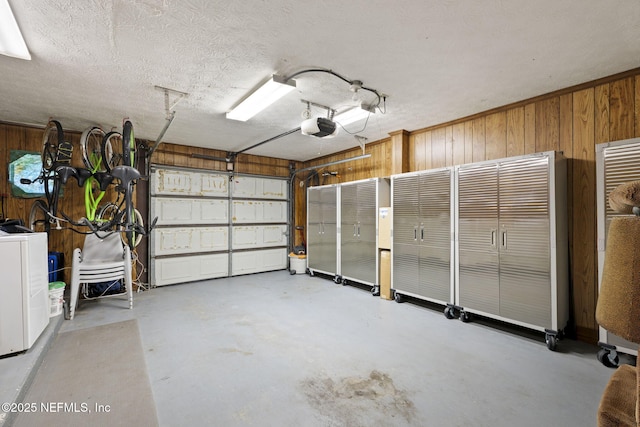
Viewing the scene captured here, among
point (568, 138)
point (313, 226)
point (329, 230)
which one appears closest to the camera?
point (568, 138)

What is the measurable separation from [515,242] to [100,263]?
5274 millimetres

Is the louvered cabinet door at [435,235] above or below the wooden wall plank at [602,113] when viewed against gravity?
below

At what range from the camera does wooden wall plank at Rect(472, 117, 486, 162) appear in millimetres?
3885

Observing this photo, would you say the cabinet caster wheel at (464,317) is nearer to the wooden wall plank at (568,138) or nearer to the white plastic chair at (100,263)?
the wooden wall plank at (568,138)

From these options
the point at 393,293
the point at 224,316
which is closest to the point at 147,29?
the point at 224,316

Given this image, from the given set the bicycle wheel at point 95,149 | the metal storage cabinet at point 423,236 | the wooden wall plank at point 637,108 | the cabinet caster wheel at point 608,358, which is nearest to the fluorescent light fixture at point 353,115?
the metal storage cabinet at point 423,236

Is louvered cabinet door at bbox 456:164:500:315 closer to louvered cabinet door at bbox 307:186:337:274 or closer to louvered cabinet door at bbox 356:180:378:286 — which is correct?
louvered cabinet door at bbox 356:180:378:286

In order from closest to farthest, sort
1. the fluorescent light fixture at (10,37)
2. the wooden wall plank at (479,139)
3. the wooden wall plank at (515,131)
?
the fluorescent light fixture at (10,37) < the wooden wall plank at (515,131) < the wooden wall plank at (479,139)

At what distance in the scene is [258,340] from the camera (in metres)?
3.06

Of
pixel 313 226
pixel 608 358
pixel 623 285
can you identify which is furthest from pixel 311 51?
pixel 313 226

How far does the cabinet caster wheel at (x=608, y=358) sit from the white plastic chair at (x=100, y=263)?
211 inches

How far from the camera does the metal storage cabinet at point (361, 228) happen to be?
16.2 ft

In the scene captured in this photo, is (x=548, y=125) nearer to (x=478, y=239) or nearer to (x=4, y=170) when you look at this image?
(x=478, y=239)

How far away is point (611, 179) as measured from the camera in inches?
105
